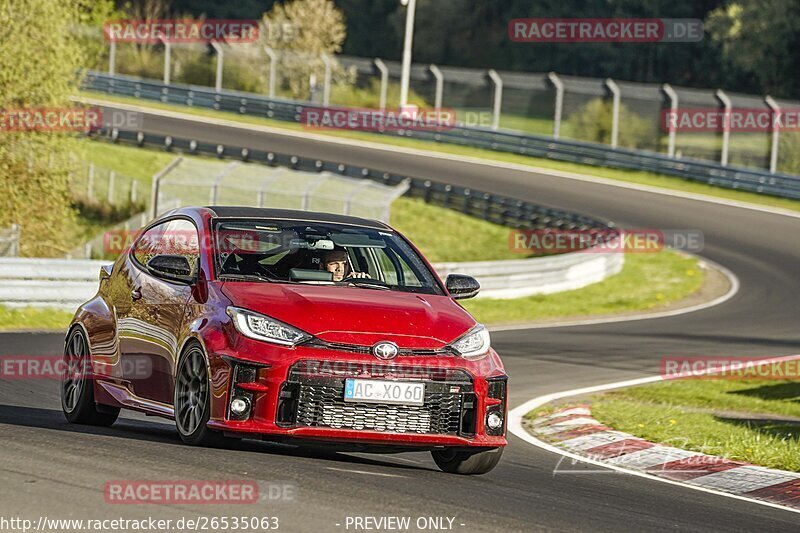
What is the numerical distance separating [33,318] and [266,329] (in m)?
11.3

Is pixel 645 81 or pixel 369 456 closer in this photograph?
pixel 369 456

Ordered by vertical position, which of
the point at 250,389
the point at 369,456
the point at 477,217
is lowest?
the point at 477,217

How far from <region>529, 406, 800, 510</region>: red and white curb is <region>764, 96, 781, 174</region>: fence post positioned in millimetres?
33246

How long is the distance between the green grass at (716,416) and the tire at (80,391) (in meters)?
4.32

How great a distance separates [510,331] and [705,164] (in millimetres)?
24763

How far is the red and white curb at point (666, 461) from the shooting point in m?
9.08

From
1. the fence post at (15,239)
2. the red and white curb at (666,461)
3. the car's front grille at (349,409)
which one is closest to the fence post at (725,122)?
the fence post at (15,239)

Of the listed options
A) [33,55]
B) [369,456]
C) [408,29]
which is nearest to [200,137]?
[408,29]

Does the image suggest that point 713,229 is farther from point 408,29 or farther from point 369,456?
point 369,456

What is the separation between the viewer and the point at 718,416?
543 inches

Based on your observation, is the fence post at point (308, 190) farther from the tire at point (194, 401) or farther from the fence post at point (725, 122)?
the tire at point (194, 401)

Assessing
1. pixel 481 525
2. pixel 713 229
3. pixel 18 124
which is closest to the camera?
pixel 481 525

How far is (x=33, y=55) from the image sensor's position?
28.1m

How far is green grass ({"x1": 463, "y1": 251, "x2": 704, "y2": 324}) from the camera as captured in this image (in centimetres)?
2412
